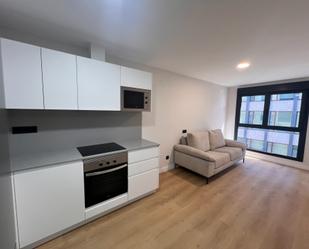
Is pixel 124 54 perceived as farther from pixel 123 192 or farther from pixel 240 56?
pixel 123 192

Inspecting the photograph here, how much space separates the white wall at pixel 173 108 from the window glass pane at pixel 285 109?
1.56 meters

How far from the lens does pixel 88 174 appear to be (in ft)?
5.75

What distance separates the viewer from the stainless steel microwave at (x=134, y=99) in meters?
2.17

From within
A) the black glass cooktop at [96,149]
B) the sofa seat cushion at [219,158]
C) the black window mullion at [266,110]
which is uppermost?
the black window mullion at [266,110]

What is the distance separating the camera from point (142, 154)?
7.38 ft

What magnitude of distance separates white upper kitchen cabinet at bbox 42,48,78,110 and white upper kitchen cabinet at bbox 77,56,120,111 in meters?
0.08

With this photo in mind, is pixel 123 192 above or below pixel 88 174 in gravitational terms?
below

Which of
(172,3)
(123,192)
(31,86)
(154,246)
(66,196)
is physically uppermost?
(172,3)

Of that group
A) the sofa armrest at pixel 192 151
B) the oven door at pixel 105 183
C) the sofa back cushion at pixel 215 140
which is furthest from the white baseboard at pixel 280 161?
the oven door at pixel 105 183

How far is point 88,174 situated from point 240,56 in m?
2.82

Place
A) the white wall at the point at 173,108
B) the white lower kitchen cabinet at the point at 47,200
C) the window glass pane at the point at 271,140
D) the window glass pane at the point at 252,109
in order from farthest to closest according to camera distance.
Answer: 1. the window glass pane at the point at 252,109
2. the window glass pane at the point at 271,140
3. the white wall at the point at 173,108
4. the white lower kitchen cabinet at the point at 47,200

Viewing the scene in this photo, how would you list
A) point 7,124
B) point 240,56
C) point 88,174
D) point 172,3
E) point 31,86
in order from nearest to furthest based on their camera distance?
point 172,3 < point 31,86 < point 7,124 < point 88,174 < point 240,56

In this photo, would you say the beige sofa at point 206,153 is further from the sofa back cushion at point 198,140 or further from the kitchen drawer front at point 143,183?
the kitchen drawer front at point 143,183

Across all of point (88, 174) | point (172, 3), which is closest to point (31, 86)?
point (88, 174)
